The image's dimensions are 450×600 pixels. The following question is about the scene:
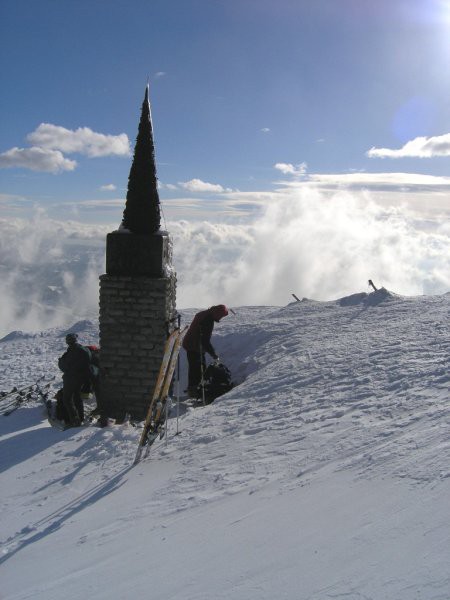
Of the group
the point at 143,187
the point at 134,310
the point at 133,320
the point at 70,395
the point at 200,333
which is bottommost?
the point at 70,395

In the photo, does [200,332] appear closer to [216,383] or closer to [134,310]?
[216,383]

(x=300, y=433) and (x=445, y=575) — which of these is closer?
(x=445, y=575)

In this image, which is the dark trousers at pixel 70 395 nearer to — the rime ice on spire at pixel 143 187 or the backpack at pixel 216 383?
the backpack at pixel 216 383

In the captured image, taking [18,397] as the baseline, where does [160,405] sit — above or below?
above

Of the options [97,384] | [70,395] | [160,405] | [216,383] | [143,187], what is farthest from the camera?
[216,383]

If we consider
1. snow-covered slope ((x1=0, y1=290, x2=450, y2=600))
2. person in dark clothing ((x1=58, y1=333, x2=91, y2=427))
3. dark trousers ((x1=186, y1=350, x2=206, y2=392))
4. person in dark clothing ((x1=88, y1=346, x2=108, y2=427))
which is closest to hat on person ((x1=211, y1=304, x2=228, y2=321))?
dark trousers ((x1=186, y1=350, x2=206, y2=392))

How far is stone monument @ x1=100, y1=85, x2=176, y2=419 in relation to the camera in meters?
7.88

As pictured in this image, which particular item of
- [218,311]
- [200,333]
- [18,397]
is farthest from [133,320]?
[18,397]

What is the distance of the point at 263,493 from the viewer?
13.6ft

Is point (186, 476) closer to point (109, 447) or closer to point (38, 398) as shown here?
point (109, 447)

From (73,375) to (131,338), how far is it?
3.47 ft

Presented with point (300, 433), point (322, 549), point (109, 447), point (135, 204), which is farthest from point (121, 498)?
point (135, 204)

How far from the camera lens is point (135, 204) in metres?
8.11

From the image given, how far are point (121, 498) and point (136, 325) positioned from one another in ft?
11.7
